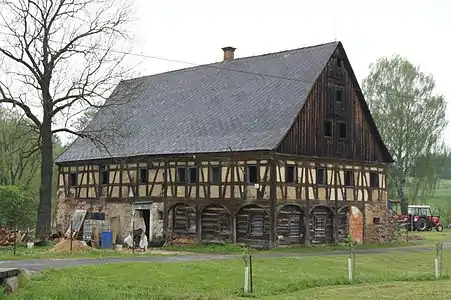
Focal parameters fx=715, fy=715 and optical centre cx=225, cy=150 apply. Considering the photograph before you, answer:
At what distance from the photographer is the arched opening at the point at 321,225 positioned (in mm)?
37750

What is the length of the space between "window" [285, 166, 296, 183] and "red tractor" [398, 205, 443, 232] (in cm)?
2520

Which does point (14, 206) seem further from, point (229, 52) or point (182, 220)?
point (229, 52)

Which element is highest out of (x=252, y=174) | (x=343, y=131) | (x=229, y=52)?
(x=229, y=52)

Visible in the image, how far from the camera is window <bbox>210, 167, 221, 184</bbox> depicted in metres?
36.8

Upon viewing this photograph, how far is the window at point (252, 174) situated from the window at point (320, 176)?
13.3ft

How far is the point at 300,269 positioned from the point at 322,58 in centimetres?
1642

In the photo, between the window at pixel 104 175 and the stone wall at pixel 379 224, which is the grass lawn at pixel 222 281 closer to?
the stone wall at pixel 379 224

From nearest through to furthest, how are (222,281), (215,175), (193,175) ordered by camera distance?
(222,281) < (215,175) < (193,175)

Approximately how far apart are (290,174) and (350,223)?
5.70 metres

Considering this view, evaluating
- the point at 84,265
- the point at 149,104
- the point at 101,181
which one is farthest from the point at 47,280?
the point at 149,104

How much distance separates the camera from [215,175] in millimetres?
37031

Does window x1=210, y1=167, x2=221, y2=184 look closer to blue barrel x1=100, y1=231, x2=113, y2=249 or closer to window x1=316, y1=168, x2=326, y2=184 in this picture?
window x1=316, y1=168, x2=326, y2=184

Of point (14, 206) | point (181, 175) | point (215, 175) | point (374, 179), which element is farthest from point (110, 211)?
point (374, 179)

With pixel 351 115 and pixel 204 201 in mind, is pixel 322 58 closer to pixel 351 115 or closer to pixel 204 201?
pixel 351 115
